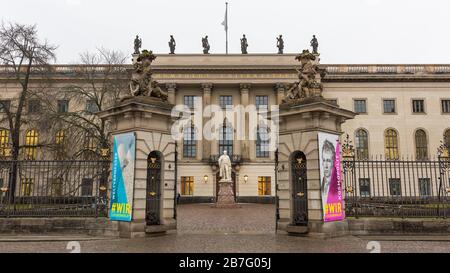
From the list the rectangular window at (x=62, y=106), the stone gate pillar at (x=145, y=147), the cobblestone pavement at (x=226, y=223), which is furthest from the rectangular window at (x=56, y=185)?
the rectangular window at (x=62, y=106)

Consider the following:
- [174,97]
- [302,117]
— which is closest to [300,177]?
[302,117]

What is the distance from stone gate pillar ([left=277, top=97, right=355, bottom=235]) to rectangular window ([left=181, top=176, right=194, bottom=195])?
1308 inches

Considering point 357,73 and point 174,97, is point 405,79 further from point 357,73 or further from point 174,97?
point 174,97

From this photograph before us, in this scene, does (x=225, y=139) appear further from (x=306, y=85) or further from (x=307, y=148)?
(x=307, y=148)

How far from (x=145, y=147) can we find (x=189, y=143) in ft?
114

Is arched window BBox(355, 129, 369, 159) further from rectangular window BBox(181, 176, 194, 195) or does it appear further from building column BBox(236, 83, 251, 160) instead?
rectangular window BBox(181, 176, 194, 195)

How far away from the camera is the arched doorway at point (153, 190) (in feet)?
42.8

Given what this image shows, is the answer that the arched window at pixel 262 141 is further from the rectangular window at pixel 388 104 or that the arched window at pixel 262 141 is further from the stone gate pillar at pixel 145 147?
the stone gate pillar at pixel 145 147

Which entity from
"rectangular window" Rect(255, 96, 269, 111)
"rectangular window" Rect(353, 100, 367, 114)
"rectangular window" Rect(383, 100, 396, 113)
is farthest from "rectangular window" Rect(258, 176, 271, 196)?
"rectangular window" Rect(383, 100, 396, 113)


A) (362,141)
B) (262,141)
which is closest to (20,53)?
(262,141)

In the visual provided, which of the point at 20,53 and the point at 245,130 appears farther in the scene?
the point at 245,130

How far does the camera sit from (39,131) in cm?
2503

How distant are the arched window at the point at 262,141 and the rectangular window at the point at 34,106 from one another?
27.0 metres

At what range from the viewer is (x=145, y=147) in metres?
12.7
